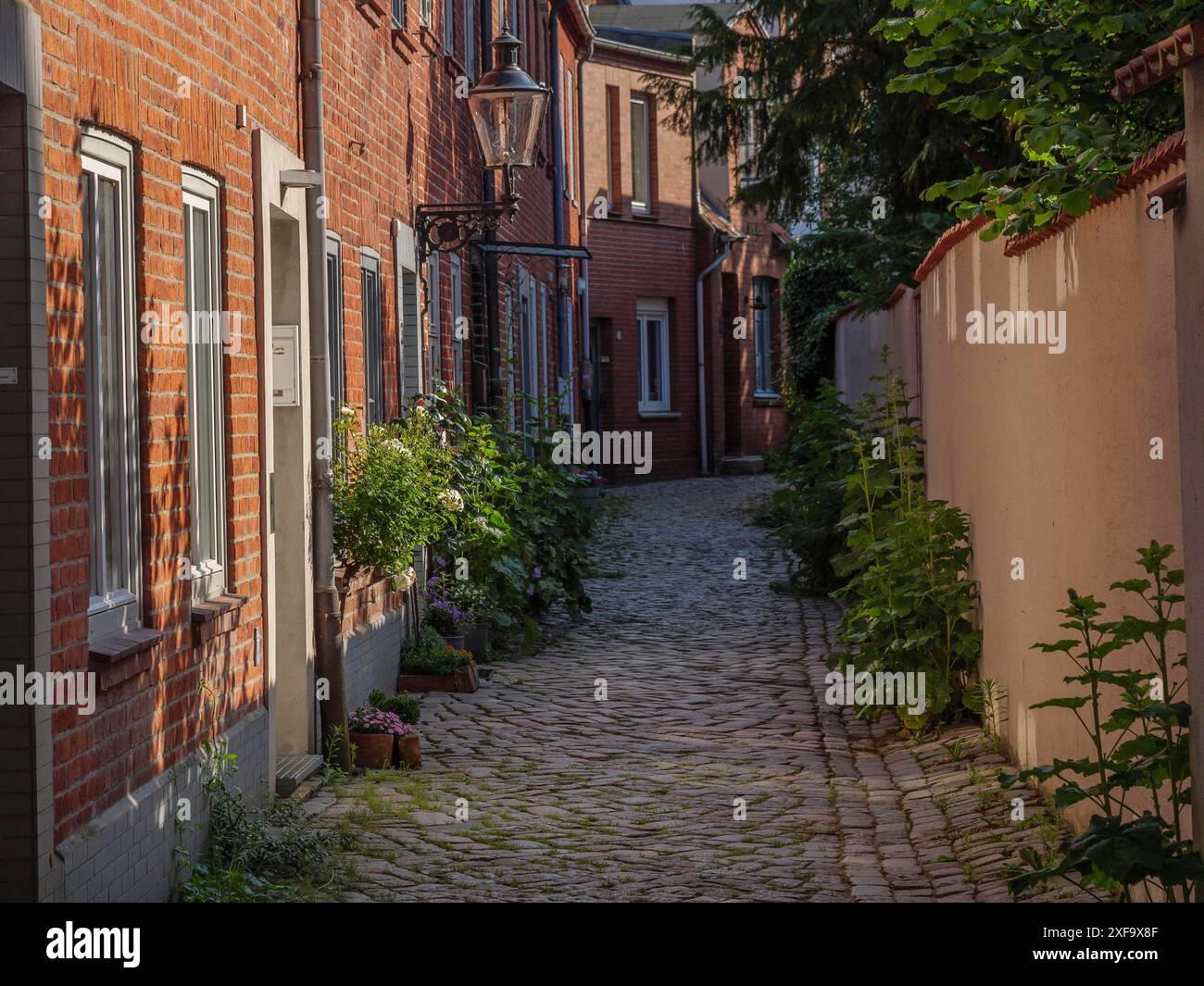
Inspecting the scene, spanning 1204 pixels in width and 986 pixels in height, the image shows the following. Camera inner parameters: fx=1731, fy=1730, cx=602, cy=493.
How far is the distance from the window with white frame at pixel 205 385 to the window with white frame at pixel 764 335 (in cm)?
2803

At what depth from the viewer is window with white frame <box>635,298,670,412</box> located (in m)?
31.2

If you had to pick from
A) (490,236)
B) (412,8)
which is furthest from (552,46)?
(412,8)

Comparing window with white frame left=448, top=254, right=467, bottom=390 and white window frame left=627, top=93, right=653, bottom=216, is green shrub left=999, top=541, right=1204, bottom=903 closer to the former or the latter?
window with white frame left=448, top=254, right=467, bottom=390

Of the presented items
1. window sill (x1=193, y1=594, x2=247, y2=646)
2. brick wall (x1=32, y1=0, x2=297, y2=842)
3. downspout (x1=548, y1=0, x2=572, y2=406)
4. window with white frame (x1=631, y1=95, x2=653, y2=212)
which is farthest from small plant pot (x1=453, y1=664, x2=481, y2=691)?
window with white frame (x1=631, y1=95, x2=653, y2=212)

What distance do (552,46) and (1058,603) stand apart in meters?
17.7

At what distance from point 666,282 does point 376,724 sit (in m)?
23.4

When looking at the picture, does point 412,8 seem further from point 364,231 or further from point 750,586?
point 750,586

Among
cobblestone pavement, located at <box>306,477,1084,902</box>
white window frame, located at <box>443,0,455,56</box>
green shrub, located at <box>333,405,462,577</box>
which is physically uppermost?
white window frame, located at <box>443,0,455,56</box>

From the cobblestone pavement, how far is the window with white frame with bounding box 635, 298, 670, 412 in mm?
18675

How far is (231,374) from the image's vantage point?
7113 millimetres

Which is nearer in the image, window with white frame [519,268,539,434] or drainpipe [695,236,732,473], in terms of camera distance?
window with white frame [519,268,539,434]

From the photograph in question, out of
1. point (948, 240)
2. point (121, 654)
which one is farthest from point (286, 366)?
point (948, 240)

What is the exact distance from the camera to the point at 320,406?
27.5 feet

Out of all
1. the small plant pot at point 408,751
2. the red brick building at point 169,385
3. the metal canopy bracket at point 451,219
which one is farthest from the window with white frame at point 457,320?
the small plant pot at point 408,751
